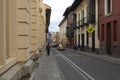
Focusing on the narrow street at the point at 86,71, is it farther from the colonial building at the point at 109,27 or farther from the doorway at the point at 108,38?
the doorway at the point at 108,38

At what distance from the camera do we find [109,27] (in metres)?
44.3

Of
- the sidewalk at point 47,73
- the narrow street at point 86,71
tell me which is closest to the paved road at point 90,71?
the narrow street at point 86,71

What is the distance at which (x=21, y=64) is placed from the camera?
8.99 metres

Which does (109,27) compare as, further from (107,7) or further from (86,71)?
A: (86,71)

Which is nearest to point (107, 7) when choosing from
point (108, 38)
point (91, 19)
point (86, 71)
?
point (108, 38)

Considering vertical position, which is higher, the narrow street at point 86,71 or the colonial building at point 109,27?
the colonial building at point 109,27

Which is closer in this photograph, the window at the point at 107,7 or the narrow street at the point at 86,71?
the narrow street at the point at 86,71

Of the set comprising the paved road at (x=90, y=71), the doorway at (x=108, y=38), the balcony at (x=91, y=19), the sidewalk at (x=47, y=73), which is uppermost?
the balcony at (x=91, y=19)

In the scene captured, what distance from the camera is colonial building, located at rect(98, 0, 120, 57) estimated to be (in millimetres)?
39188

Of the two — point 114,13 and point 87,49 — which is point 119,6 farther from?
point 87,49

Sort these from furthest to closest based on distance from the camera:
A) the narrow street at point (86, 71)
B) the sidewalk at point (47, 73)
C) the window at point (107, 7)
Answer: the window at point (107, 7) < the narrow street at point (86, 71) < the sidewalk at point (47, 73)

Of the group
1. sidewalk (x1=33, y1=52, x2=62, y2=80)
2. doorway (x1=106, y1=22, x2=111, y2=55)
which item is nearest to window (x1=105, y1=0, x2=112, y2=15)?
doorway (x1=106, y1=22, x2=111, y2=55)

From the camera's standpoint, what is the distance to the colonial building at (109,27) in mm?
39188

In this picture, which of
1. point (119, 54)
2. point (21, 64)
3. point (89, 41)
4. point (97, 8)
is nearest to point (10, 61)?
point (21, 64)
